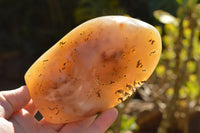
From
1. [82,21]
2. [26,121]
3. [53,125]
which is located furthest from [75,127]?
[82,21]

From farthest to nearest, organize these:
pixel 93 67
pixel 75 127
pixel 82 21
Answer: pixel 82 21 < pixel 75 127 < pixel 93 67

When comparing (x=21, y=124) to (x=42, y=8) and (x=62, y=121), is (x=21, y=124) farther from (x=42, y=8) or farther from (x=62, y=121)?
(x=42, y=8)

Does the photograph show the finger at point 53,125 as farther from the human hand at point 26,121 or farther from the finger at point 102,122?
the finger at point 102,122

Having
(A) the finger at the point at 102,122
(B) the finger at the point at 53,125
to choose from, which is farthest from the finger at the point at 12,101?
(A) the finger at the point at 102,122

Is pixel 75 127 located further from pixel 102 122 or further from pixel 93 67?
pixel 93 67

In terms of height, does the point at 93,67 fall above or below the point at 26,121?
above

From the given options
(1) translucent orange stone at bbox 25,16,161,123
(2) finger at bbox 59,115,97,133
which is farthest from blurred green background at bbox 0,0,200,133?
(1) translucent orange stone at bbox 25,16,161,123

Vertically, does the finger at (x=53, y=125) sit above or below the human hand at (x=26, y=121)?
below
